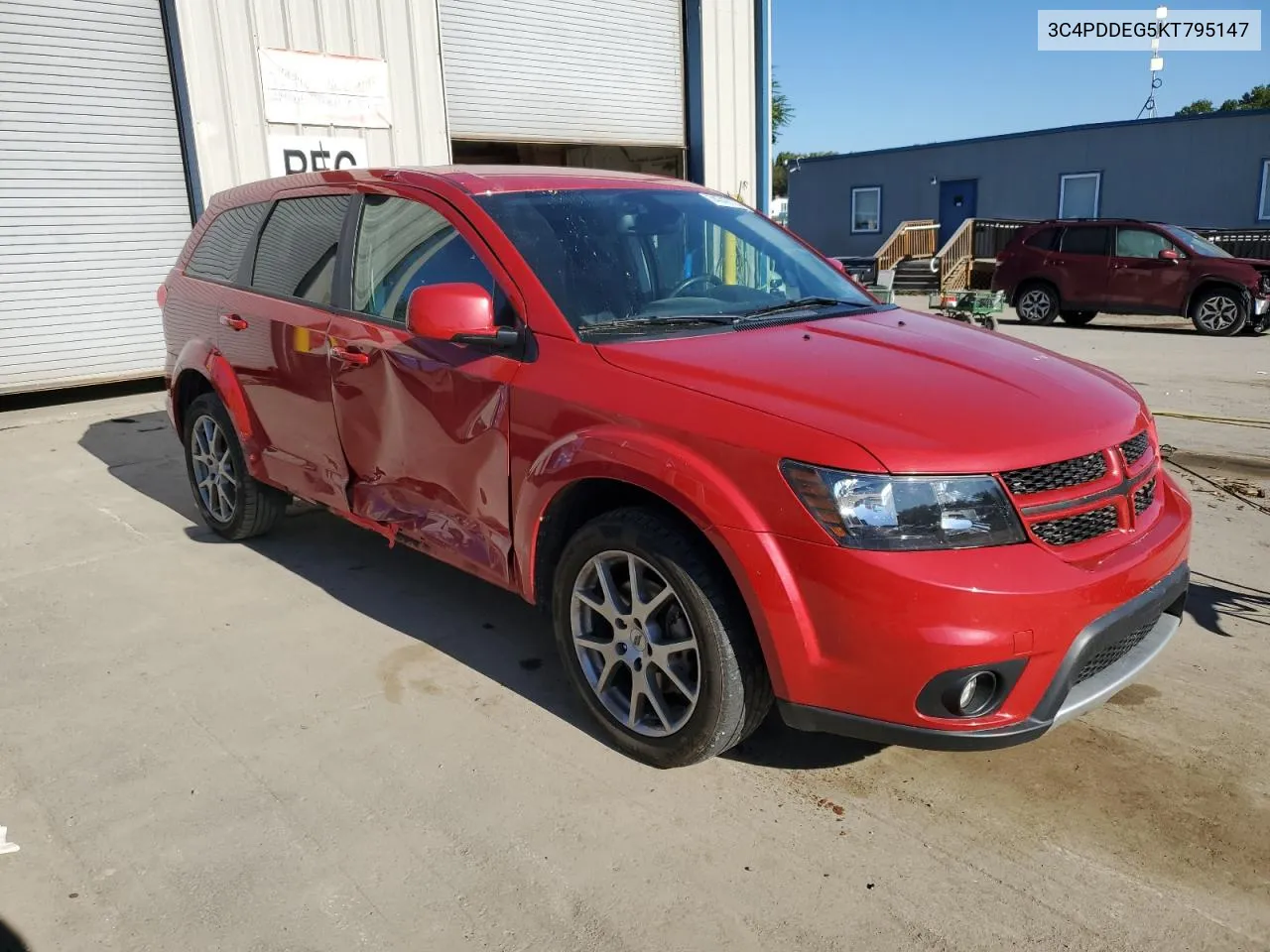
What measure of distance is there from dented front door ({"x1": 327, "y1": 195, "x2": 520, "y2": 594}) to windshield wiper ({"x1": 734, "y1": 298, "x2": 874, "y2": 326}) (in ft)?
2.74

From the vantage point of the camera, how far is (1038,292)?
16422 millimetres

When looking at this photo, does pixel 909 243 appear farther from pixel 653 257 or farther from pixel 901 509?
pixel 901 509

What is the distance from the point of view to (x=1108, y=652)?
2.73m

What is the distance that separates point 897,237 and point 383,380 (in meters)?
25.8

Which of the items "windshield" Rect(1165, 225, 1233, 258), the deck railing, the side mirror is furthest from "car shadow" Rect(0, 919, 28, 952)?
the deck railing

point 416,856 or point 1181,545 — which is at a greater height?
point 1181,545

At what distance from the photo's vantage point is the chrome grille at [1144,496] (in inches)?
113

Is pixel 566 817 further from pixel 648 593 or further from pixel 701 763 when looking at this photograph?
pixel 648 593

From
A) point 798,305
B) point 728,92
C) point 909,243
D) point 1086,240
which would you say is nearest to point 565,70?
point 728,92

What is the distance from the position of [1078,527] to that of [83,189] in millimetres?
10069

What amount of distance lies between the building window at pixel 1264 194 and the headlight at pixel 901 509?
26726 mm

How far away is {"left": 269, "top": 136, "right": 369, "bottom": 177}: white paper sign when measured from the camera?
33.9 feet

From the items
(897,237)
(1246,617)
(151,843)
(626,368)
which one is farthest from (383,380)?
(897,237)

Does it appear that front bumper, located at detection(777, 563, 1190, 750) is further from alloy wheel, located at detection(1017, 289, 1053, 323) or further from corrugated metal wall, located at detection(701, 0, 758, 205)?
alloy wheel, located at detection(1017, 289, 1053, 323)
